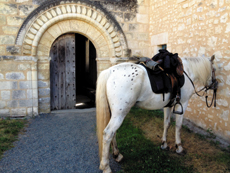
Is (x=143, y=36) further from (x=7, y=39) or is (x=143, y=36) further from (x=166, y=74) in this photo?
(x=7, y=39)

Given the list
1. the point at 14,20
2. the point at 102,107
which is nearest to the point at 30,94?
the point at 14,20

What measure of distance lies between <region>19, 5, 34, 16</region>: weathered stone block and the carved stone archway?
140 millimetres

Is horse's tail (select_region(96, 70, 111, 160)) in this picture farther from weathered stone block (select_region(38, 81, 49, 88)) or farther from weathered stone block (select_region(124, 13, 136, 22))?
weathered stone block (select_region(124, 13, 136, 22))

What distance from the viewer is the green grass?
296cm

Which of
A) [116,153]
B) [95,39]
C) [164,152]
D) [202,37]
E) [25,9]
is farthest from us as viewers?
[95,39]

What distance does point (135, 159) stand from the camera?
3.23 meters

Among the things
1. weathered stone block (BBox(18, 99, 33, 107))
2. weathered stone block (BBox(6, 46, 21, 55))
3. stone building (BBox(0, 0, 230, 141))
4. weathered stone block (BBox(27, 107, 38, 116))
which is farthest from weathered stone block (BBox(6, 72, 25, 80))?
weathered stone block (BBox(27, 107, 38, 116))

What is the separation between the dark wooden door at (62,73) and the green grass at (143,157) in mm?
2970

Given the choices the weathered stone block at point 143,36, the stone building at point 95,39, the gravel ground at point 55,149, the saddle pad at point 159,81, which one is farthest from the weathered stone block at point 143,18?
Result: the saddle pad at point 159,81

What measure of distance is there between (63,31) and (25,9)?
1.17m

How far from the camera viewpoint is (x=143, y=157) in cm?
325

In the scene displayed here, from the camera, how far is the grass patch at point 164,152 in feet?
9.93

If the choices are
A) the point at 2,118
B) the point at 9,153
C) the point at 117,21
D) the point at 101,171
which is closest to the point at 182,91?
the point at 101,171

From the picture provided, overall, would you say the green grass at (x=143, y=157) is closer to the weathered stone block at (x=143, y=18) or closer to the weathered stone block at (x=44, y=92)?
the weathered stone block at (x=44, y=92)
